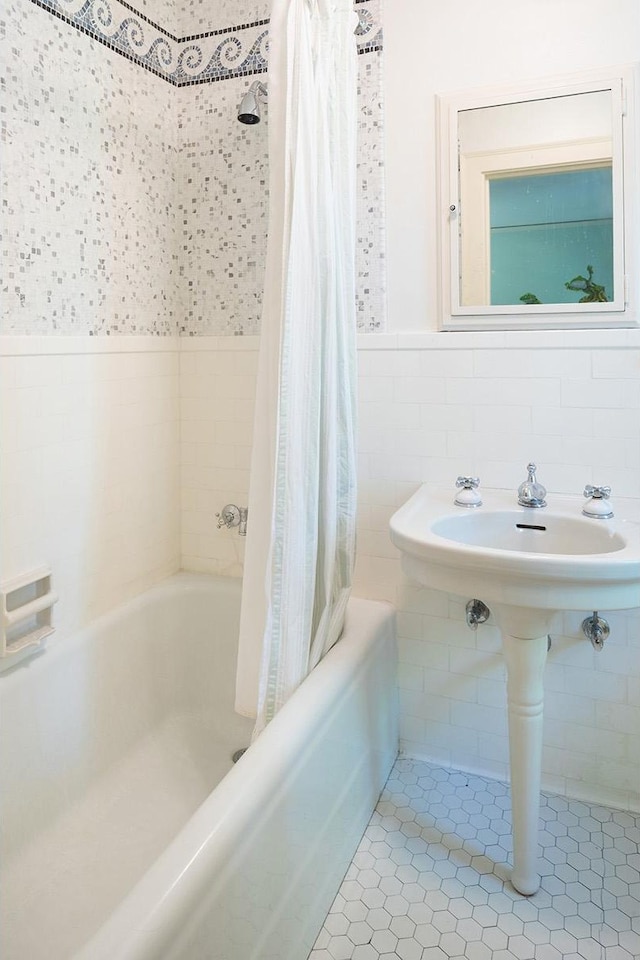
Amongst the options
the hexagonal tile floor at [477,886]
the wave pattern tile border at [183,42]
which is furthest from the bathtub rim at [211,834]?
the wave pattern tile border at [183,42]

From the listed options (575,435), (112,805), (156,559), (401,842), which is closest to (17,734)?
(112,805)

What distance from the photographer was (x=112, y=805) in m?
1.61

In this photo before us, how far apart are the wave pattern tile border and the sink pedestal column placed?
1649 millimetres

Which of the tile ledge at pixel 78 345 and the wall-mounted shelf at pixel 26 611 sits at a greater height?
the tile ledge at pixel 78 345

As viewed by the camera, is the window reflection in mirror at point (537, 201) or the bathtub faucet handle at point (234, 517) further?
the bathtub faucet handle at point (234, 517)

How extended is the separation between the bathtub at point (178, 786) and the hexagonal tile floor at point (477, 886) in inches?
2.8

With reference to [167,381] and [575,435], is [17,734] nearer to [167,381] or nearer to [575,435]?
[167,381]

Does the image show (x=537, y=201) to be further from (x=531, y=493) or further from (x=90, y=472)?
(x=90, y=472)

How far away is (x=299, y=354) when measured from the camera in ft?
4.61

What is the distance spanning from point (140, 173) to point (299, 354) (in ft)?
3.00

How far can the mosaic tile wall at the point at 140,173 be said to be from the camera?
4.97 feet

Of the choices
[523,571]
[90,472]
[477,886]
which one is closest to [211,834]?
[523,571]

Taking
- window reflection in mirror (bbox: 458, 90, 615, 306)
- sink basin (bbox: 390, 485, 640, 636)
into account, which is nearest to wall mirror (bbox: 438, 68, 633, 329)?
window reflection in mirror (bbox: 458, 90, 615, 306)

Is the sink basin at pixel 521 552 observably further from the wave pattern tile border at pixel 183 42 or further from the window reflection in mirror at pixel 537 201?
the wave pattern tile border at pixel 183 42
